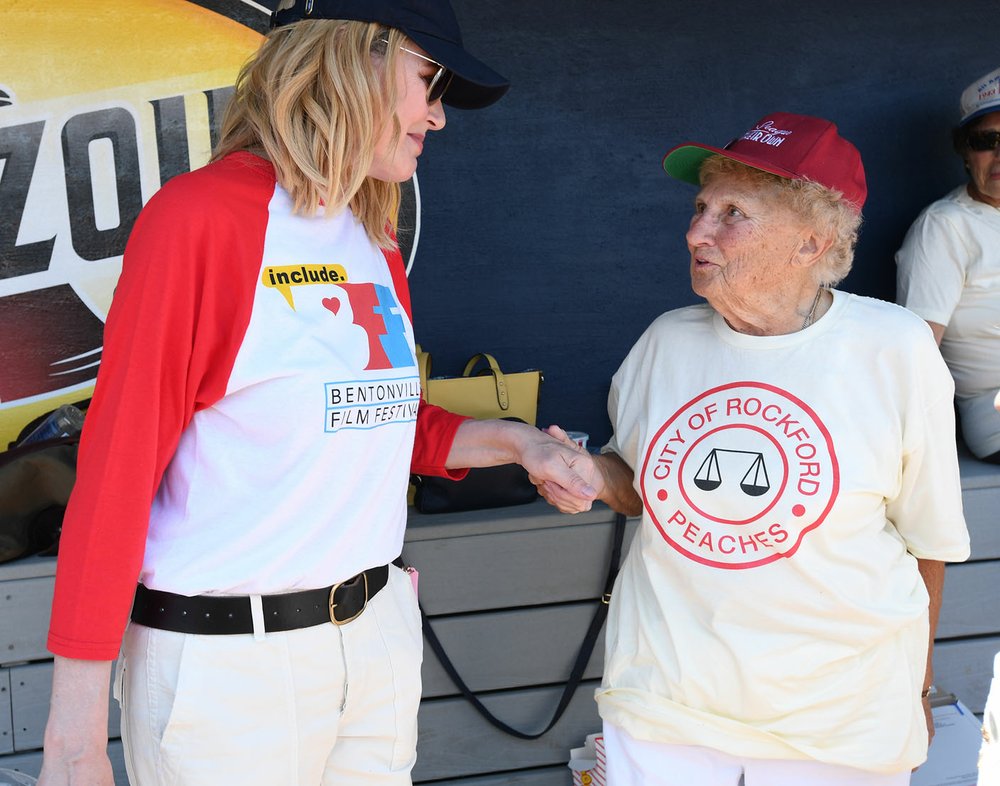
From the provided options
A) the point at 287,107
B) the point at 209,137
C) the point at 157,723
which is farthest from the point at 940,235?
the point at 157,723

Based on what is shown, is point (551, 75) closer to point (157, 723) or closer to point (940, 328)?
point (940, 328)

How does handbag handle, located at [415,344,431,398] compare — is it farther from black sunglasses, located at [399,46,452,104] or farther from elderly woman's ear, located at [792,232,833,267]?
black sunglasses, located at [399,46,452,104]

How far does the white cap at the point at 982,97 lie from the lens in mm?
3463

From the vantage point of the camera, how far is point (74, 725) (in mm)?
1308

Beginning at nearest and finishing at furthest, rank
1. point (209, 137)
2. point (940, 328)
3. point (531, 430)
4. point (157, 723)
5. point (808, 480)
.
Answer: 1. point (157, 723)
2. point (808, 480)
3. point (531, 430)
4. point (209, 137)
5. point (940, 328)

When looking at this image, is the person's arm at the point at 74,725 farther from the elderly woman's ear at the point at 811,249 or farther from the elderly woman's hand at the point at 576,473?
the elderly woman's ear at the point at 811,249

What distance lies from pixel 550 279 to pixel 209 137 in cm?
119

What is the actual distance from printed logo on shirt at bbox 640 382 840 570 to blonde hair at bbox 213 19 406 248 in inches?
29.9

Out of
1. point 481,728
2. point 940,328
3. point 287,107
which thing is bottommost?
point 481,728

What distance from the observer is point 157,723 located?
1.42 metres

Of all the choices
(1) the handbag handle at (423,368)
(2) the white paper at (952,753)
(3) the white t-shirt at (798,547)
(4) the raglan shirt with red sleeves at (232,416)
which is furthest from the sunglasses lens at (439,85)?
(2) the white paper at (952,753)

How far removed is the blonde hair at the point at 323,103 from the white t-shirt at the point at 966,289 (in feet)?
8.24

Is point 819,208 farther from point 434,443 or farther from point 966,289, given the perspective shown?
point 966,289

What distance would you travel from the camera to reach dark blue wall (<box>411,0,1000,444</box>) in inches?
139
